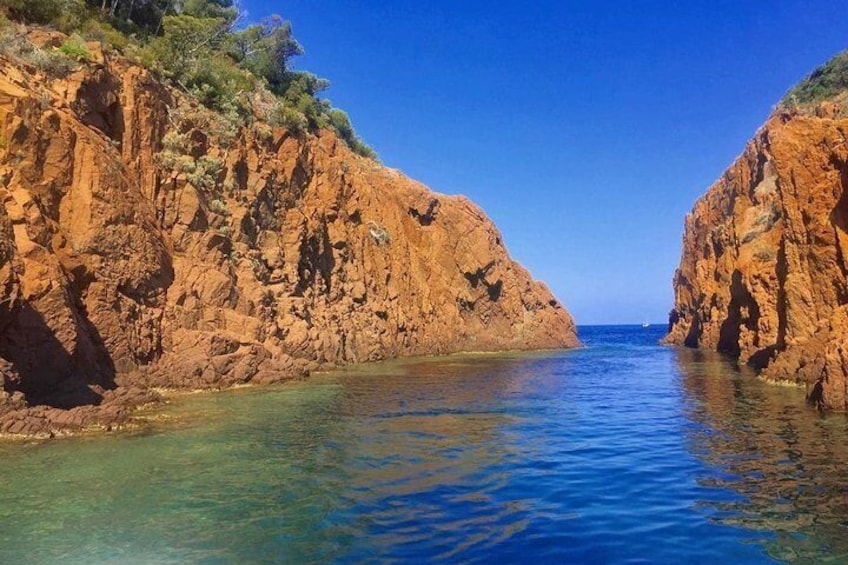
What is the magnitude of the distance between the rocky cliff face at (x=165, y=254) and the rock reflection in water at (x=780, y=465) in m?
14.5

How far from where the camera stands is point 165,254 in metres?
28.8

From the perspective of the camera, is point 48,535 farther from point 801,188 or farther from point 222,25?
point 222,25

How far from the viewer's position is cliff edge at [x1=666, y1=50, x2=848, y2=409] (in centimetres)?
2484

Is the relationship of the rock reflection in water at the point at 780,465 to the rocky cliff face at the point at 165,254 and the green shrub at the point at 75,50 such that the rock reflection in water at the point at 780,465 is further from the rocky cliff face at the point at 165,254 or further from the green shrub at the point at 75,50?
the green shrub at the point at 75,50

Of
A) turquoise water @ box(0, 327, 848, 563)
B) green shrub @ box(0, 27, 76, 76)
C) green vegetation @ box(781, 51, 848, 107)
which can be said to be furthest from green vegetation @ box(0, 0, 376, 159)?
green vegetation @ box(781, 51, 848, 107)

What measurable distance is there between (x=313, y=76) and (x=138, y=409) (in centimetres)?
4703

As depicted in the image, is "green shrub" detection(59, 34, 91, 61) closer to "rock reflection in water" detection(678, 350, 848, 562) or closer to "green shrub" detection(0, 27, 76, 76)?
"green shrub" detection(0, 27, 76, 76)

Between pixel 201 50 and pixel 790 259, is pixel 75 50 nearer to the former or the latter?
pixel 201 50

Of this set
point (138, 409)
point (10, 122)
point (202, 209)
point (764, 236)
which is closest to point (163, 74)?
point (202, 209)

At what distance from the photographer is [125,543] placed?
8578 millimetres

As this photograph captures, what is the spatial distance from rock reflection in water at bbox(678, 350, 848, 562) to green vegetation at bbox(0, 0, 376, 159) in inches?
1099

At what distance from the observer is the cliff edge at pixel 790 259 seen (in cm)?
2484

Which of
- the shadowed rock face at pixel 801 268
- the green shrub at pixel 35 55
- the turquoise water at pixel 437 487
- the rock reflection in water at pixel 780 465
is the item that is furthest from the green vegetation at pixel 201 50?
the shadowed rock face at pixel 801 268

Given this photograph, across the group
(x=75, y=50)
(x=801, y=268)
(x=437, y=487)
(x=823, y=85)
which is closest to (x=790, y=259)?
(x=801, y=268)
